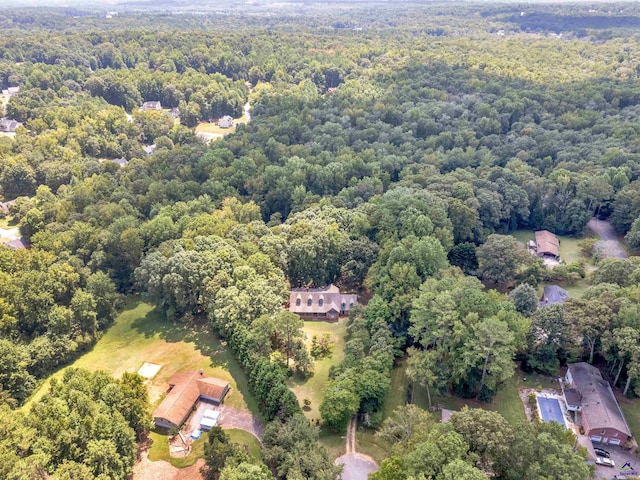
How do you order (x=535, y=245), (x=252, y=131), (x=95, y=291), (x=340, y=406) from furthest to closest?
(x=252, y=131) → (x=535, y=245) → (x=95, y=291) → (x=340, y=406)

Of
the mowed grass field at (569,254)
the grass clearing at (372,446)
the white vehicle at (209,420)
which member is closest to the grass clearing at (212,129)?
the mowed grass field at (569,254)

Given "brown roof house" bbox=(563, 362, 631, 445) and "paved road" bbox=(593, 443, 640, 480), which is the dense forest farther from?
"paved road" bbox=(593, 443, 640, 480)

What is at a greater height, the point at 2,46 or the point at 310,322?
the point at 2,46

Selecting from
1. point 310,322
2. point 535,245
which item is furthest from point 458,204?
point 310,322

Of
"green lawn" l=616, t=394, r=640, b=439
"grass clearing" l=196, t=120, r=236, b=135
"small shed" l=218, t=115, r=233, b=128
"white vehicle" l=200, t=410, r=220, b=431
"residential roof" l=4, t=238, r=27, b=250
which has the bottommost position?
"white vehicle" l=200, t=410, r=220, b=431

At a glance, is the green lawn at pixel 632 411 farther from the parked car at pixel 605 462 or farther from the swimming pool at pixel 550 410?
the swimming pool at pixel 550 410

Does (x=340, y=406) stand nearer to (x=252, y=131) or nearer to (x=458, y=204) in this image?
(x=458, y=204)

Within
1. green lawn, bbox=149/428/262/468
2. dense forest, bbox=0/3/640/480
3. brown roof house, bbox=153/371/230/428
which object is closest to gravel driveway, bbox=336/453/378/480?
dense forest, bbox=0/3/640/480
